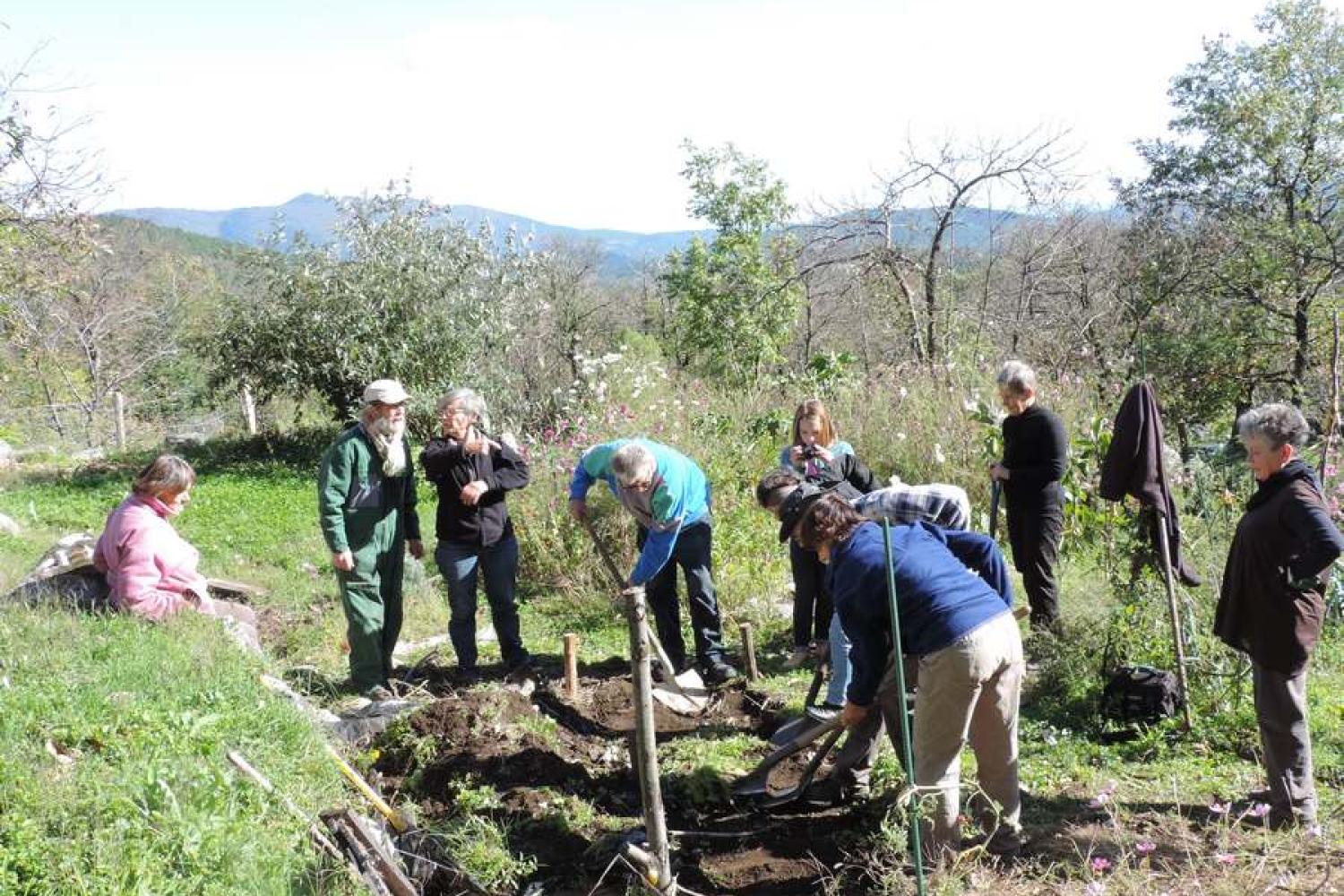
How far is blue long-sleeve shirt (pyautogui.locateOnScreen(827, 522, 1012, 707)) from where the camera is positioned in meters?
3.28

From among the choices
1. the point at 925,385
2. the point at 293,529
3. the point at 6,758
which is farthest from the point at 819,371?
the point at 6,758

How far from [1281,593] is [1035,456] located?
191 cm

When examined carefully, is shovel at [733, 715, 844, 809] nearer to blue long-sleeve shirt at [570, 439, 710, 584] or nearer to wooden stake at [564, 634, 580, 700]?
blue long-sleeve shirt at [570, 439, 710, 584]

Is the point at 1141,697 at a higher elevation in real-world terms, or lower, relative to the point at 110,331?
lower

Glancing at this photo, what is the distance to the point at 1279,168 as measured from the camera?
1691 cm

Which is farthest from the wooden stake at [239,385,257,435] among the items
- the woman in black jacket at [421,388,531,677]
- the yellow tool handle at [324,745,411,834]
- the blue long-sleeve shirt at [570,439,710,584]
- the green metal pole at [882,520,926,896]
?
the green metal pole at [882,520,926,896]

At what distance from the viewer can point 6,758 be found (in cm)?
327

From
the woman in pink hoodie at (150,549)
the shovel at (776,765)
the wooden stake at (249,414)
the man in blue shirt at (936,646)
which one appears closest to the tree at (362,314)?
the wooden stake at (249,414)

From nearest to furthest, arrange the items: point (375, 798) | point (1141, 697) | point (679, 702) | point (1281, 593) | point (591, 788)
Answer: point (1281, 593) → point (375, 798) → point (591, 788) → point (1141, 697) → point (679, 702)

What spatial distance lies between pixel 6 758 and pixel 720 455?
580 cm

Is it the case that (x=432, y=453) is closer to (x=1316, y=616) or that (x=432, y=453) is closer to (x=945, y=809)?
(x=945, y=809)

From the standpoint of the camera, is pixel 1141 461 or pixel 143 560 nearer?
pixel 1141 461

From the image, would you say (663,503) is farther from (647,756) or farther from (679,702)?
(647,756)

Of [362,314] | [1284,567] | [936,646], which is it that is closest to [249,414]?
[362,314]
